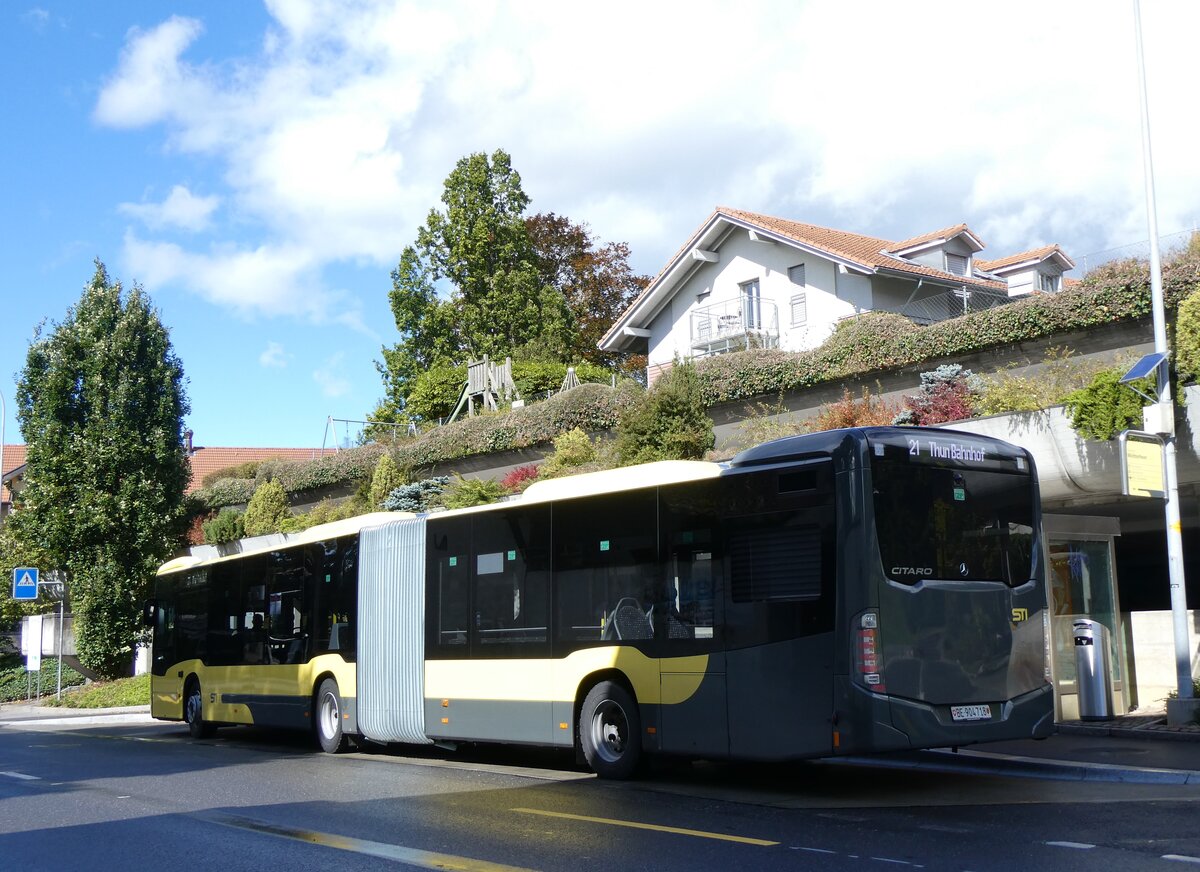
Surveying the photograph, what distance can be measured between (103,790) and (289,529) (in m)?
26.9

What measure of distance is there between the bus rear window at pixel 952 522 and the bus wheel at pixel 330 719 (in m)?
9.67

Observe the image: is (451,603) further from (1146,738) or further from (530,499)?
(1146,738)

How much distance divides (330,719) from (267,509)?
84.7 ft

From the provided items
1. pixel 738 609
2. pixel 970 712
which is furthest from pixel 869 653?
pixel 738 609

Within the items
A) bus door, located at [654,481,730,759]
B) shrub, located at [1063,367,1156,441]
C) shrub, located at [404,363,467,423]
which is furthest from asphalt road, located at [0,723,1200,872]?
shrub, located at [404,363,467,423]

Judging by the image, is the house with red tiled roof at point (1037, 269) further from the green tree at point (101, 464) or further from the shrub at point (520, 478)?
the green tree at point (101, 464)

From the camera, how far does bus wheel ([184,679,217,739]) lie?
21.4 meters

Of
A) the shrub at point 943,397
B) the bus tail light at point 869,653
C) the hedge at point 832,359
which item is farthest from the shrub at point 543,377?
the bus tail light at point 869,653

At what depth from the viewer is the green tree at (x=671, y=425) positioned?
26.4 m

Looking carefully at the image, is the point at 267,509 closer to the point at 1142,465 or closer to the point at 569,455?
the point at 569,455

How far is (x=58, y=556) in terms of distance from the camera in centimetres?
3391

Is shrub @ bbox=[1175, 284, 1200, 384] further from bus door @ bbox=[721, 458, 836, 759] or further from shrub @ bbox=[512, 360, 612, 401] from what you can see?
shrub @ bbox=[512, 360, 612, 401]

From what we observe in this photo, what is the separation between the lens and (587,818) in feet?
32.1

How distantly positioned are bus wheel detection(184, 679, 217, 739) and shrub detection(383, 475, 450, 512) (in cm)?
1208
